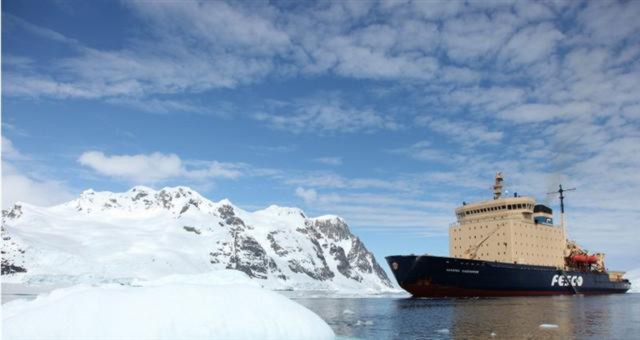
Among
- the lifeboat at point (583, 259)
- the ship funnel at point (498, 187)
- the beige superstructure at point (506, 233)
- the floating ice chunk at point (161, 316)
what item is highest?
the ship funnel at point (498, 187)

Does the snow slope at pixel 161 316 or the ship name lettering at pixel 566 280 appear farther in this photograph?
the ship name lettering at pixel 566 280

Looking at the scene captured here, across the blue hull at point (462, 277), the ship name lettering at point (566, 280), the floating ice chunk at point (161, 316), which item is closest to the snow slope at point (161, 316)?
the floating ice chunk at point (161, 316)

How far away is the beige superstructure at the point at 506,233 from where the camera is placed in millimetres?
63750

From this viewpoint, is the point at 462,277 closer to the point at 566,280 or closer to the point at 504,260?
the point at 504,260

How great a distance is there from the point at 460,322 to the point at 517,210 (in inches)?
1664

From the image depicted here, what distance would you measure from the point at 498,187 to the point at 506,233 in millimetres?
9084

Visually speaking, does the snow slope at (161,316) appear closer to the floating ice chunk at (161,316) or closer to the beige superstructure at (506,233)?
the floating ice chunk at (161,316)

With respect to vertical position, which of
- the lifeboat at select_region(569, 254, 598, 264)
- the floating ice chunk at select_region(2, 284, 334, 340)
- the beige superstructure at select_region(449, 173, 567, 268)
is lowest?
the floating ice chunk at select_region(2, 284, 334, 340)

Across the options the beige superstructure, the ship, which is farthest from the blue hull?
the beige superstructure

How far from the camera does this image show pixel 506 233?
208ft

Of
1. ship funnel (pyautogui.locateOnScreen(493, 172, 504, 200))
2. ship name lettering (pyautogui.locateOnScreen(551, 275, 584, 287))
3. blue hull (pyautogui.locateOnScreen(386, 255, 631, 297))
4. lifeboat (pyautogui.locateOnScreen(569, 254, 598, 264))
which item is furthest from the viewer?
lifeboat (pyautogui.locateOnScreen(569, 254, 598, 264))

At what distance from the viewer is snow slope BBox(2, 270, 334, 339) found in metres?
12.5

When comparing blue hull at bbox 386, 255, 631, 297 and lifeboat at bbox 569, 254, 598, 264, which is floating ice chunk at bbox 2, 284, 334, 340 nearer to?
blue hull at bbox 386, 255, 631, 297

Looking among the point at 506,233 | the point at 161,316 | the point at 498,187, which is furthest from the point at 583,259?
the point at 161,316
